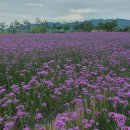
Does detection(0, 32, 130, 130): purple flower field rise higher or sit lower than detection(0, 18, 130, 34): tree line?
higher

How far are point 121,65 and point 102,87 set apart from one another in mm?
3389

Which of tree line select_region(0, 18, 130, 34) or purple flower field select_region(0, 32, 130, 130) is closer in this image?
purple flower field select_region(0, 32, 130, 130)

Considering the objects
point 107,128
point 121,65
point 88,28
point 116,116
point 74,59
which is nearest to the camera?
point 116,116

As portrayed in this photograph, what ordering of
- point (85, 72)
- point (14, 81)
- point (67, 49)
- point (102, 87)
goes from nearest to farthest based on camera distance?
point (102, 87) < point (85, 72) < point (14, 81) < point (67, 49)

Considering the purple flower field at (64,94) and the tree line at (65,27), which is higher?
the purple flower field at (64,94)

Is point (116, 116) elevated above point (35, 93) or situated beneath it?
elevated above

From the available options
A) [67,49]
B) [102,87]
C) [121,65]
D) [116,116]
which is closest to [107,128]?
[116,116]

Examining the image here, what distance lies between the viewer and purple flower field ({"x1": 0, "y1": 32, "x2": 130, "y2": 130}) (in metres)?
4.83

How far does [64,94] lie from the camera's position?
687 centimetres

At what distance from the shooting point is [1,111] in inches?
259

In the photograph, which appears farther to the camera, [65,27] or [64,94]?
[65,27]

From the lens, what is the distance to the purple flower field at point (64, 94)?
15.8 feet

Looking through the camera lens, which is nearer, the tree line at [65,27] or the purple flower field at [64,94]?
the purple flower field at [64,94]

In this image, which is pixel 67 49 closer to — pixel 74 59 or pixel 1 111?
pixel 74 59
